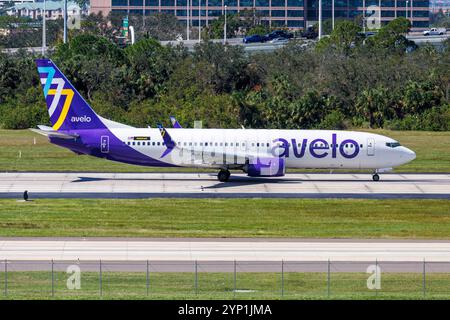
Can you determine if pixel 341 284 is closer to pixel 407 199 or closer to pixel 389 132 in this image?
pixel 407 199

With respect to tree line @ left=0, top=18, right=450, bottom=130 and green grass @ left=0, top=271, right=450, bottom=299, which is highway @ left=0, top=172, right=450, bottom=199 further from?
tree line @ left=0, top=18, right=450, bottom=130

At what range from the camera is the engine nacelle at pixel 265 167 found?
2805 inches

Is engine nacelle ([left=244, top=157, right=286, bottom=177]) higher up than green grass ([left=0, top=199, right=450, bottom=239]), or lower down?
higher up

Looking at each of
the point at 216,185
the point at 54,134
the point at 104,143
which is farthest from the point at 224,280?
the point at 104,143

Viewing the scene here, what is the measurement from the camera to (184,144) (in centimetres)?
7231

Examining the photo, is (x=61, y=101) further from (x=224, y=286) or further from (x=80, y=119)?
(x=224, y=286)

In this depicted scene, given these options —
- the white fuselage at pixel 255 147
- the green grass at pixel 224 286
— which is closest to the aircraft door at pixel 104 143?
the white fuselage at pixel 255 147

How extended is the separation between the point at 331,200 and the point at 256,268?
2098 centimetres

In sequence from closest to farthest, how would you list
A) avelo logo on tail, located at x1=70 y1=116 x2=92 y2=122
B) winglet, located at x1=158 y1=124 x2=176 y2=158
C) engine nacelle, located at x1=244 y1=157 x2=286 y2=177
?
engine nacelle, located at x1=244 y1=157 x2=286 y2=177, winglet, located at x1=158 y1=124 x2=176 y2=158, avelo logo on tail, located at x1=70 y1=116 x2=92 y2=122

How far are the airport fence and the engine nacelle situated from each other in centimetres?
2607

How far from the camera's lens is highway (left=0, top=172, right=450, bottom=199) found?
66.2 m

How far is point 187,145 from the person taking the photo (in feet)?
237

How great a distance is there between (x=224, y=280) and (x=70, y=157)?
4806cm

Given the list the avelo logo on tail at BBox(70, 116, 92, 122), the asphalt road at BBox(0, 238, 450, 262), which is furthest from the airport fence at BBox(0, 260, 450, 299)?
the avelo logo on tail at BBox(70, 116, 92, 122)
